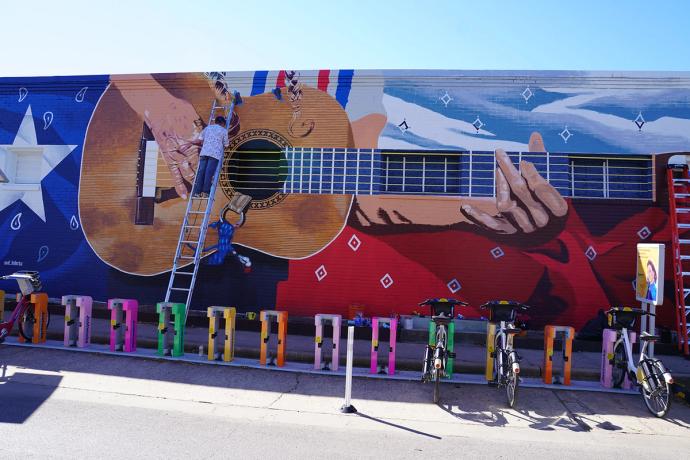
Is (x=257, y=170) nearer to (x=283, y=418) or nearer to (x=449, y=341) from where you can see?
(x=449, y=341)

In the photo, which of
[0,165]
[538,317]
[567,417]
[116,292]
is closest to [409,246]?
[538,317]

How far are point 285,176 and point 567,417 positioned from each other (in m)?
7.70

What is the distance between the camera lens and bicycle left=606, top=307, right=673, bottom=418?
646cm

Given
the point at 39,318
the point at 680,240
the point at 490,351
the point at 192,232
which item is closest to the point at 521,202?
the point at 680,240

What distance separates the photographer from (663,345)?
32.5 ft

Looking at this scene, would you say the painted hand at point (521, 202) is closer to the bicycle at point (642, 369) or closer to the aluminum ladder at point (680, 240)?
the aluminum ladder at point (680, 240)

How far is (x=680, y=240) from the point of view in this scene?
9.83 meters

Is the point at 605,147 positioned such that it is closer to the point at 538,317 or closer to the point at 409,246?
the point at 538,317

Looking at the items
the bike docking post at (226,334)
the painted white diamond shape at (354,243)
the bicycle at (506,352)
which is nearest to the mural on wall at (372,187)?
the painted white diamond shape at (354,243)

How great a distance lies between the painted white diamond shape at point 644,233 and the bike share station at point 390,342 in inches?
80.1

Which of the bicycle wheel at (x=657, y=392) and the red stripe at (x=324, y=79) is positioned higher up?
the red stripe at (x=324, y=79)

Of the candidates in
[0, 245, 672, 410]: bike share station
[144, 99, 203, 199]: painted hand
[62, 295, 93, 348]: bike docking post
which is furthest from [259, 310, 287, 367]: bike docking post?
[144, 99, 203, 199]: painted hand

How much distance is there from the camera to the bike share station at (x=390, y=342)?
24.5 feet

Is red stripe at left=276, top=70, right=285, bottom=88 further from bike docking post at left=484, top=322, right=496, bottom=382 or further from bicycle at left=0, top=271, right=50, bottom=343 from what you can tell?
bike docking post at left=484, top=322, right=496, bottom=382
